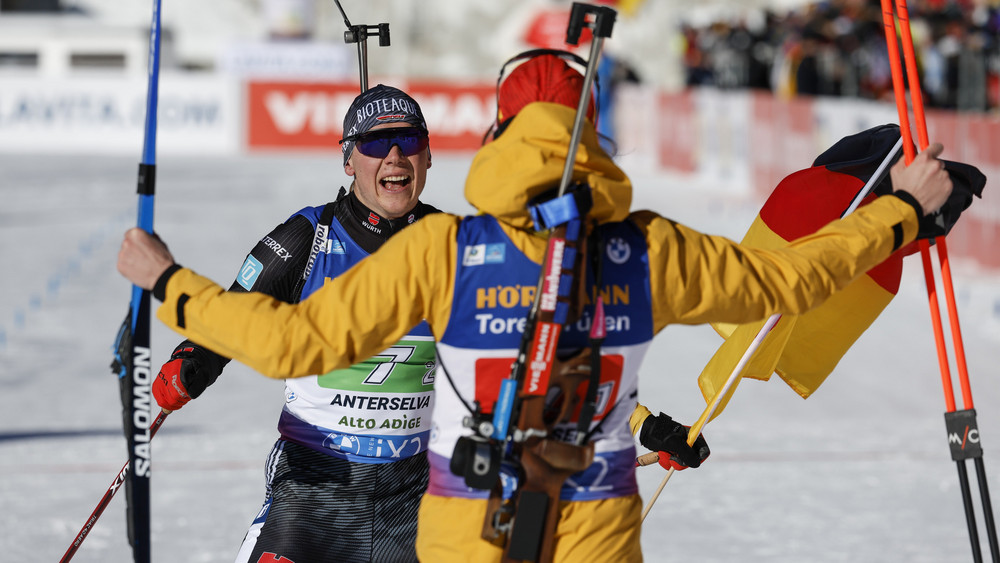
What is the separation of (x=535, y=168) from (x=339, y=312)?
45cm

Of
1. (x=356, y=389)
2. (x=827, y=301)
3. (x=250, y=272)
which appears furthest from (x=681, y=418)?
(x=250, y=272)

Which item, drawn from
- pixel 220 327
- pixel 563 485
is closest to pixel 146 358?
pixel 220 327

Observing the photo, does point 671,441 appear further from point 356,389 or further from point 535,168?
point 535,168

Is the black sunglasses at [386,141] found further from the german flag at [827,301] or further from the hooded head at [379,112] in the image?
the german flag at [827,301]

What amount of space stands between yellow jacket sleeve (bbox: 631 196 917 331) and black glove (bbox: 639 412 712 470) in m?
0.84

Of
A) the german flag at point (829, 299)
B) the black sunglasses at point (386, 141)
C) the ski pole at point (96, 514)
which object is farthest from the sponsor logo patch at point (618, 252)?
the ski pole at point (96, 514)

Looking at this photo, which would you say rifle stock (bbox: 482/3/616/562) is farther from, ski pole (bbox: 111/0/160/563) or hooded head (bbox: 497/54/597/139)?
ski pole (bbox: 111/0/160/563)

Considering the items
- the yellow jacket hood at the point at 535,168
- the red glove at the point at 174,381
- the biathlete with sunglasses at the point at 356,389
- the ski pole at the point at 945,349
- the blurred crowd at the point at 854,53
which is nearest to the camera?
the yellow jacket hood at the point at 535,168

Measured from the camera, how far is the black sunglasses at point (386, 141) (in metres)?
3.46

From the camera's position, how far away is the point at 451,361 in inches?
98.3

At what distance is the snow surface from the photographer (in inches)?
207

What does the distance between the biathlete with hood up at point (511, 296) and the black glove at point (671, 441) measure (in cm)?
77

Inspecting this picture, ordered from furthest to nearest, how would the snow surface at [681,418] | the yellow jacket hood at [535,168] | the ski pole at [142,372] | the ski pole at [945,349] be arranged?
the snow surface at [681,418] → the ski pole at [945,349] → the ski pole at [142,372] → the yellow jacket hood at [535,168]

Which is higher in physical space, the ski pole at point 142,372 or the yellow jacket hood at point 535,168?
the yellow jacket hood at point 535,168
